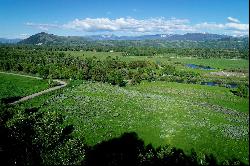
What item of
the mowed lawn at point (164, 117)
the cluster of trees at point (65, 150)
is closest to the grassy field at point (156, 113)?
the mowed lawn at point (164, 117)

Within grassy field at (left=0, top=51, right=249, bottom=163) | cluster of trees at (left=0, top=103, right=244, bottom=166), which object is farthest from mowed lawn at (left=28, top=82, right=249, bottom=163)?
cluster of trees at (left=0, top=103, right=244, bottom=166)

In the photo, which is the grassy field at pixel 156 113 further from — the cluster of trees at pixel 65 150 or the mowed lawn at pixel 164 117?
the cluster of trees at pixel 65 150

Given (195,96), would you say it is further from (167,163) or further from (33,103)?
(167,163)

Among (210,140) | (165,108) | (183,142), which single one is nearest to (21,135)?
(183,142)

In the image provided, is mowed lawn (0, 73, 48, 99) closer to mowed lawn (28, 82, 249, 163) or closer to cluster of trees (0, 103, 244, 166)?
mowed lawn (28, 82, 249, 163)

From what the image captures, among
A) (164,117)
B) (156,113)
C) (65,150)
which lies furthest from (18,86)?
(65,150)
